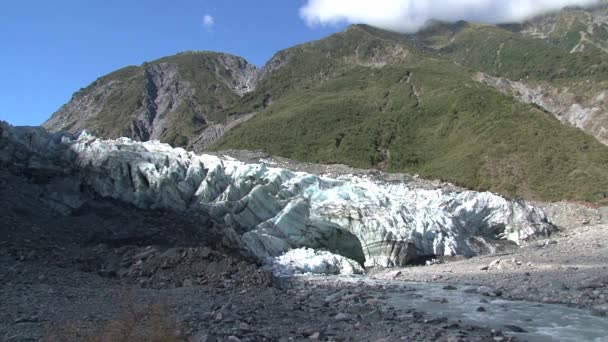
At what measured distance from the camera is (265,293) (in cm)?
1510

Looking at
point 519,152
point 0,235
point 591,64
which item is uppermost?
point 591,64

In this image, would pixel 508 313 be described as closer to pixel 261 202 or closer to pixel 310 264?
pixel 310 264

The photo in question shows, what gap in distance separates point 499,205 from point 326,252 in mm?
14283

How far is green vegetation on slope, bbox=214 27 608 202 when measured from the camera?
51.5 meters

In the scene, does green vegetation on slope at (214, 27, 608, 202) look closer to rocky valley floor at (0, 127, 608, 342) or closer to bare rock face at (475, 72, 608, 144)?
bare rock face at (475, 72, 608, 144)

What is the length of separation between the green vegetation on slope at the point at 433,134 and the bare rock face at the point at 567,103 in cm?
1097

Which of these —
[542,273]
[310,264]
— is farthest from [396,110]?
[542,273]

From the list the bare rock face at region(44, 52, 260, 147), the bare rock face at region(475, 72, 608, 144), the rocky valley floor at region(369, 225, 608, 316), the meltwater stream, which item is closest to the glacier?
the rocky valley floor at region(369, 225, 608, 316)

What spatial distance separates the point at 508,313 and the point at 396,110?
75248 millimetres

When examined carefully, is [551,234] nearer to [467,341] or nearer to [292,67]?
[467,341]

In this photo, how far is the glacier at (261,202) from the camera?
75.7 ft

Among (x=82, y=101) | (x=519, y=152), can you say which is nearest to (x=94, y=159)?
(x=519, y=152)

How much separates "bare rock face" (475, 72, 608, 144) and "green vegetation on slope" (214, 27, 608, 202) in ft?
36.0

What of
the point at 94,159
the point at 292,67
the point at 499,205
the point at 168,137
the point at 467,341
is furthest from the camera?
the point at 292,67
